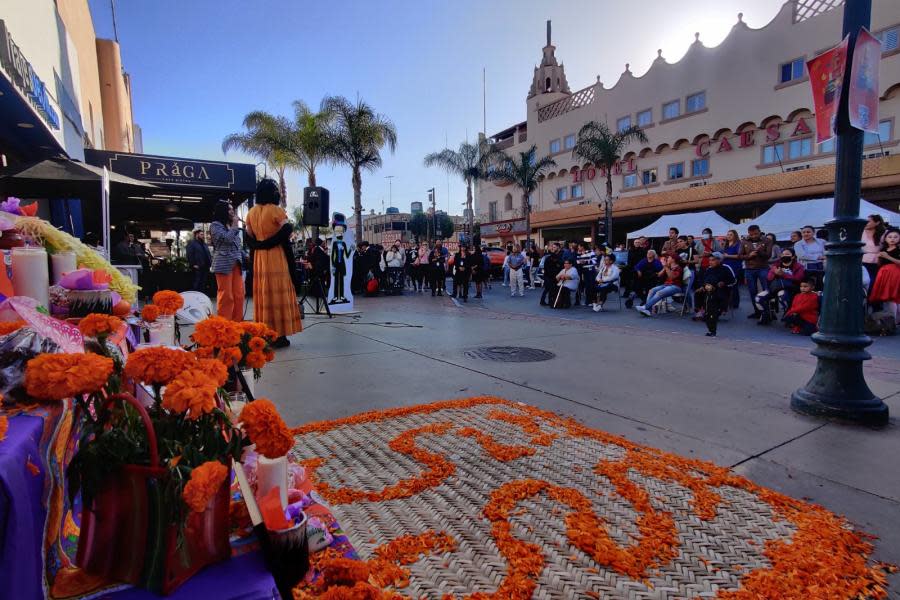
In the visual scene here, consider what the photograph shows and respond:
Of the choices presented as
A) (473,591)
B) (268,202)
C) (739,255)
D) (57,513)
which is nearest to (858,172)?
(473,591)

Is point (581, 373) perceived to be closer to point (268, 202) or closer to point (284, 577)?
point (268, 202)

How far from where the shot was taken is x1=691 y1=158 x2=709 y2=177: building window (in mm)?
28812

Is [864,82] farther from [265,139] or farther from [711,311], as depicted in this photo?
[265,139]

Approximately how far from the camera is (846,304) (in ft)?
12.7

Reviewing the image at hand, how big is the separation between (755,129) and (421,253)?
20613 mm

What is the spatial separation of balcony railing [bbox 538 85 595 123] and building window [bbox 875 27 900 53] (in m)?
16.5

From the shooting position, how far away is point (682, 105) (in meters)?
29.6

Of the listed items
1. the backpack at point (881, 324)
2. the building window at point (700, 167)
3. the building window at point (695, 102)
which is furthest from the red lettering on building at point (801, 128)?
the backpack at point (881, 324)

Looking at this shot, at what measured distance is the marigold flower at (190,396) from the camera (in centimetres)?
113

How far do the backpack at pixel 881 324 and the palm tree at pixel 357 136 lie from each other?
2015 centimetres

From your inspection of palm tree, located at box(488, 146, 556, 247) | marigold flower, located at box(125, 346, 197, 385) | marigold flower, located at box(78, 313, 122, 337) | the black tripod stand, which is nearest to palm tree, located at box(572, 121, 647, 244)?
palm tree, located at box(488, 146, 556, 247)

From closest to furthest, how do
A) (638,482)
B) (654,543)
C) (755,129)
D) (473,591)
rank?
(473,591) → (654,543) → (638,482) → (755,129)

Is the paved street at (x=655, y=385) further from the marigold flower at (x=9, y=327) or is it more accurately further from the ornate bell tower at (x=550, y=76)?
the ornate bell tower at (x=550, y=76)

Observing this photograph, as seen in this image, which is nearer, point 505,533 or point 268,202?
Answer: point 505,533
